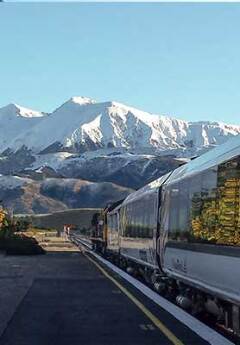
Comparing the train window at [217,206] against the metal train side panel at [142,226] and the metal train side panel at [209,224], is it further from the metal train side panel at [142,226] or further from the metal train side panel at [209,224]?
the metal train side panel at [142,226]

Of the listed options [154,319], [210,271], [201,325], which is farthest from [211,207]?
[154,319]

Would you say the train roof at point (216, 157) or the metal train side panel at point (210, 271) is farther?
the train roof at point (216, 157)

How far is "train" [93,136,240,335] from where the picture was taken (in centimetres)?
1027

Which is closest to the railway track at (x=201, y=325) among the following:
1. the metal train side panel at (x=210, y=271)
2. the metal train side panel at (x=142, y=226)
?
the metal train side panel at (x=210, y=271)

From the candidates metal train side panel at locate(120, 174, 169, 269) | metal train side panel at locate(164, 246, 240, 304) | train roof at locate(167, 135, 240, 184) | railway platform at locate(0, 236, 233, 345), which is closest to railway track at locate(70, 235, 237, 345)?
railway platform at locate(0, 236, 233, 345)

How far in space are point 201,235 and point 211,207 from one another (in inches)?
32.9

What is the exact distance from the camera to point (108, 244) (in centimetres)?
4069

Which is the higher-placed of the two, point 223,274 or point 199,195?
point 199,195

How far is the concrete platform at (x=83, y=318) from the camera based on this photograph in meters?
11.4

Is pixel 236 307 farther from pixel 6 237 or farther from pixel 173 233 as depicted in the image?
pixel 6 237

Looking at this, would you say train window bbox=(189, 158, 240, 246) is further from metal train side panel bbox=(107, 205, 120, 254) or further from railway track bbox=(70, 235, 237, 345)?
metal train side panel bbox=(107, 205, 120, 254)

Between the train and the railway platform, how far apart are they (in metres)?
0.66

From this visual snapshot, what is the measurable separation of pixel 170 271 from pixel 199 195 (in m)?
3.90

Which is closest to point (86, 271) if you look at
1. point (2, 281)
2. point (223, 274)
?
point (2, 281)
